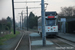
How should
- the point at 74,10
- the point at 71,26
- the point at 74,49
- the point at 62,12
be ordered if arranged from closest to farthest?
1. the point at 74,49
2. the point at 71,26
3. the point at 74,10
4. the point at 62,12

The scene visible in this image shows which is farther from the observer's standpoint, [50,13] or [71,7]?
[71,7]

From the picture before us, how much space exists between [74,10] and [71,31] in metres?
19.6

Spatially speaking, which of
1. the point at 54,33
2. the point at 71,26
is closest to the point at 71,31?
the point at 71,26

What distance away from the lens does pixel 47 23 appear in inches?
866

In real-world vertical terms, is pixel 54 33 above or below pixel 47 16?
below

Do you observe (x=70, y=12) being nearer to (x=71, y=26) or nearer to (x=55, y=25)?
(x=71, y=26)

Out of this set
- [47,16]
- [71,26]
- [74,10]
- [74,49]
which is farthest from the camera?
[74,10]

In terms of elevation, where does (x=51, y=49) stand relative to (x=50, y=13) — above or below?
below

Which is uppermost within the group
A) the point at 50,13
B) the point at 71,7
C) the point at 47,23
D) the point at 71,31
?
the point at 71,7

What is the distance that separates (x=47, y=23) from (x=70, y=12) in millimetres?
35826

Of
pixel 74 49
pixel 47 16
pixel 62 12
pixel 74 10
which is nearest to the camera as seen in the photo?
pixel 74 49

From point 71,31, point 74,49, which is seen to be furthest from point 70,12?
point 74,49

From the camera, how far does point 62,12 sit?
58406 mm

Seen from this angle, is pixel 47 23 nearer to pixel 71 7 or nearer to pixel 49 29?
pixel 49 29
